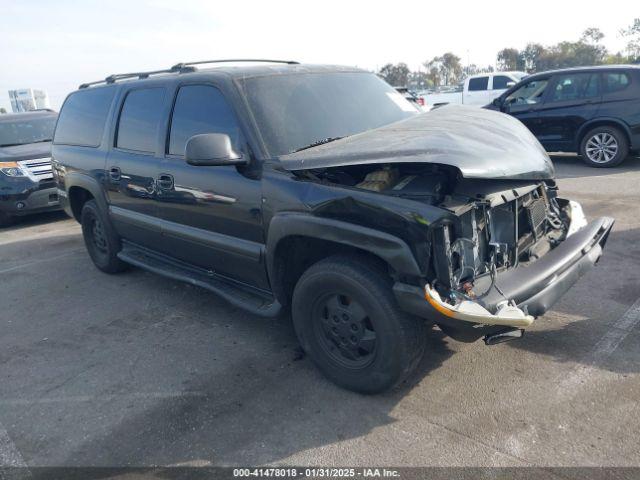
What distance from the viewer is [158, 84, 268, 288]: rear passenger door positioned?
3.57 m

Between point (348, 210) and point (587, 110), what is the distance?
8.10 meters

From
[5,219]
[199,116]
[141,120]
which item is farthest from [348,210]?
[5,219]

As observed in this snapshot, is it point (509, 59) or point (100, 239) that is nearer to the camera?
point (100, 239)

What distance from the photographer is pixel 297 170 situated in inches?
125

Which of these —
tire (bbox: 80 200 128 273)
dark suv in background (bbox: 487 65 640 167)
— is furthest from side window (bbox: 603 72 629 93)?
tire (bbox: 80 200 128 273)

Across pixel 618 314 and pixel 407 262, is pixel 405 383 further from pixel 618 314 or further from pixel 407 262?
pixel 618 314

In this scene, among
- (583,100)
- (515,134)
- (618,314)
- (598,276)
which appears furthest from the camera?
(583,100)

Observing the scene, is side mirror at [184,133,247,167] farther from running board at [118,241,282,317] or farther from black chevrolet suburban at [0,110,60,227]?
black chevrolet suburban at [0,110,60,227]

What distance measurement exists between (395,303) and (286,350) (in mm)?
1236

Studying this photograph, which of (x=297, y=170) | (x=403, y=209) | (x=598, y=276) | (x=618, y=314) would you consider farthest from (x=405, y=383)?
(x=598, y=276)

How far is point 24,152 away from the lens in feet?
28.0

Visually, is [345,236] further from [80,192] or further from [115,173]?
[80,192]

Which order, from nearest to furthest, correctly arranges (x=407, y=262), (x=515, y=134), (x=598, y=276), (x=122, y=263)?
(x=407, y=262)
(x=515, y=134)
(x=598, y=276)
(x=122, y=263)

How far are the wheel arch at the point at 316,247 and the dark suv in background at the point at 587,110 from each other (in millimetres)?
7798
